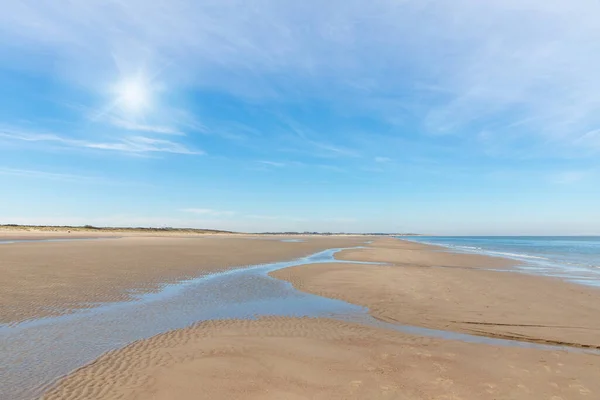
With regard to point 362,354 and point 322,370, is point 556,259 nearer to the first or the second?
point 362,354

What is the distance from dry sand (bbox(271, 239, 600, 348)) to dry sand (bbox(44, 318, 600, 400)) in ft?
6.51

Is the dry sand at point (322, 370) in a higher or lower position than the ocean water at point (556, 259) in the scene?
lower

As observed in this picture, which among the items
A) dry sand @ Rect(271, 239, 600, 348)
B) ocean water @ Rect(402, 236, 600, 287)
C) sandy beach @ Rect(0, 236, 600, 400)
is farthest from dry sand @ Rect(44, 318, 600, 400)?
ocean water @ Rect(402, 236, 600, 287)

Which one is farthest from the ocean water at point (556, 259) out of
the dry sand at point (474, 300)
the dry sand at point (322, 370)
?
the dry sand at point (322, 370)

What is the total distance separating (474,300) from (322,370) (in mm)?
10338

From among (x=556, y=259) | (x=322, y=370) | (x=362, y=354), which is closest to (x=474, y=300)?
(x=362, y=354)

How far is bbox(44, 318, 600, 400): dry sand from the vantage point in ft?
21.3

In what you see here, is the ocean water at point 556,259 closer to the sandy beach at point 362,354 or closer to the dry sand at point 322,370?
the sandy beach at point 362,354

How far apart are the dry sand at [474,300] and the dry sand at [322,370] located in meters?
1.98

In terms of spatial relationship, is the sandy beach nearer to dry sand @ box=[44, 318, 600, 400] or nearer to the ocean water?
dry sand @ box=[44, 318, 600, 400]

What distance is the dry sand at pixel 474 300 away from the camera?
10906mm

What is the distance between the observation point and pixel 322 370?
7539mm

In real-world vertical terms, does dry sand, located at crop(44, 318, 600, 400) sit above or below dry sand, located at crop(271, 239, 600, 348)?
below

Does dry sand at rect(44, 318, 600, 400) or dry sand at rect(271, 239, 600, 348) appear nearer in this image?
dry sand at rect(44, 318, 600, 400)
